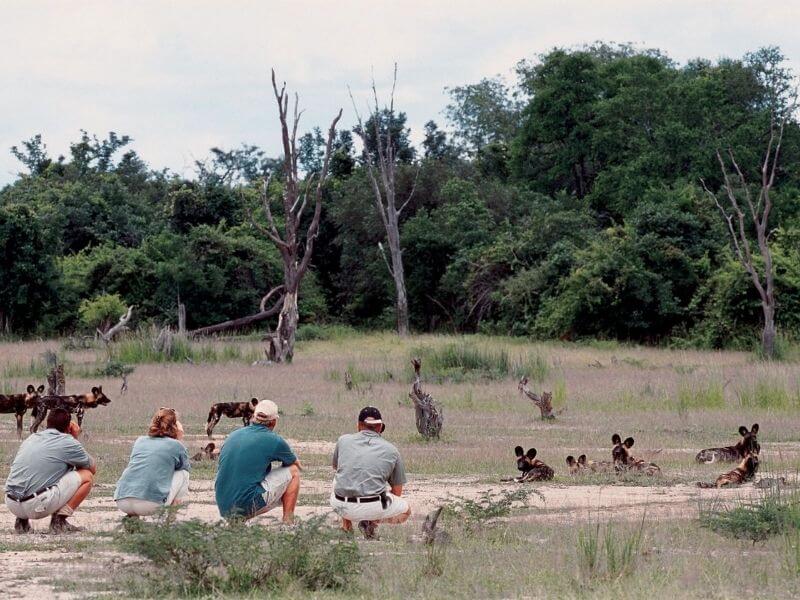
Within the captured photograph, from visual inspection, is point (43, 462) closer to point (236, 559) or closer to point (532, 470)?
point (236, 559)

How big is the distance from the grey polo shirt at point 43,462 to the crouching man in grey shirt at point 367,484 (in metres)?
2.24

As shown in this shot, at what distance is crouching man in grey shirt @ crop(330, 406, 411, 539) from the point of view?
1031 centimetres

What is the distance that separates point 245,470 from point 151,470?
78cm

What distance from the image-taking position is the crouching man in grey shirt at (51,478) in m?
10.6

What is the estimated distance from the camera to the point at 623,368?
32156 mm

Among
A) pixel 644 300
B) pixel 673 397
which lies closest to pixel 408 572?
pixel 673 397

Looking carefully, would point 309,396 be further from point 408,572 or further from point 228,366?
point 408,572

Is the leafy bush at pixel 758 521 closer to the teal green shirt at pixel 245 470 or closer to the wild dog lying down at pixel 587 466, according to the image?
the teal green shirt at pixel 245 470

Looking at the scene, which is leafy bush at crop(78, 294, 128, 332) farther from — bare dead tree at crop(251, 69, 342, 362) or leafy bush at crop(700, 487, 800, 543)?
leafy bush at crop(700, 487, 800, 543)

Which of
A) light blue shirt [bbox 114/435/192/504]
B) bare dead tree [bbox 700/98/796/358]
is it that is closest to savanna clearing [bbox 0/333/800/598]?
light blue shirt [bbox 114/435/192/504]

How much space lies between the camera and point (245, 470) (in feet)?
34.3

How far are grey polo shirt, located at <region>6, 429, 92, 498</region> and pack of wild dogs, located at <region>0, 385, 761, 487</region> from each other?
3.76 m

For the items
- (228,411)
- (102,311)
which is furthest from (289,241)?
(228,411)

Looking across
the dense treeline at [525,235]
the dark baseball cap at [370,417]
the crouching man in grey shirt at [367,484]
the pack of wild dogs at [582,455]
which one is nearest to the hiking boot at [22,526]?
the crouching man in grey shirt at [367,484]
